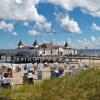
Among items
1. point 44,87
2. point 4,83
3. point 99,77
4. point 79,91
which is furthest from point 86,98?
point 4,83

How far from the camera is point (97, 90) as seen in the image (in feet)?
33.4

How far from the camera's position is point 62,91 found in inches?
396

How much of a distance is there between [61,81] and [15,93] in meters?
2.07

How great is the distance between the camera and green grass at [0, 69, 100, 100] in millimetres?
9398

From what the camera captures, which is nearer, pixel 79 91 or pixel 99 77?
pixel 79 91

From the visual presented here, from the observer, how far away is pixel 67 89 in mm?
10289

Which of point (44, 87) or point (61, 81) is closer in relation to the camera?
point (44, 87)

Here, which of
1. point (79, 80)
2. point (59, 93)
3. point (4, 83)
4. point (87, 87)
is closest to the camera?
point (59, 93)

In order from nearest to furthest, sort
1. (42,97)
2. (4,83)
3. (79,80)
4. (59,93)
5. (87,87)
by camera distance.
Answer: (42,97) → (59,93) → (87,87) → (79,80) → (4,83)

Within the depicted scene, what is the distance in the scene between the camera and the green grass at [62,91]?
370 inches

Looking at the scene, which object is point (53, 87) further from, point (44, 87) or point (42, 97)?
point (42, 97)

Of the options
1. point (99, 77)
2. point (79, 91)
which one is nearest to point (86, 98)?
point (79, 91)

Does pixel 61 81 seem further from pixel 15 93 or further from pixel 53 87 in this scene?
pixel 15 93

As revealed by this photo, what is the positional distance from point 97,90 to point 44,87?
1762mm
